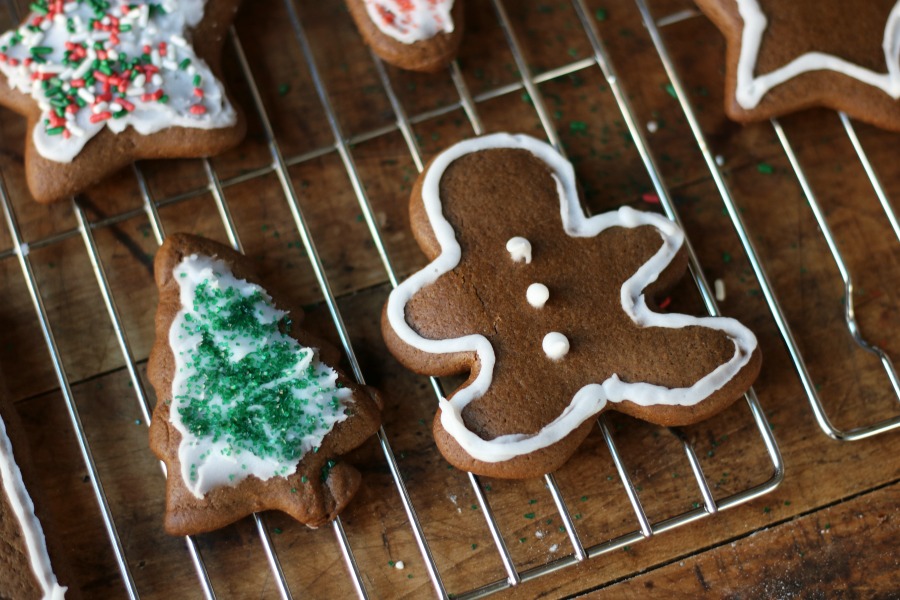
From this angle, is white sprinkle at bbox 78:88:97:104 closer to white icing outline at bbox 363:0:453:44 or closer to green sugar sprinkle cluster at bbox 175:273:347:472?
green sugar sprinkle cluster at bbox 175:273:347:472

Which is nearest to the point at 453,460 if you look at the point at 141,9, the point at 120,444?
the point at 120,444

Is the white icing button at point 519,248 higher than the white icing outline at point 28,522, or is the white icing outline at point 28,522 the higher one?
the white icing button at point 519,248

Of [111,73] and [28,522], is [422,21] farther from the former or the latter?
[28,522]

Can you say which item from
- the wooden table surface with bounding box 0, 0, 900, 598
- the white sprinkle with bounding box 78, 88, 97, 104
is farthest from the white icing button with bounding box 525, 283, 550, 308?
the white sprinkle with bounding box 78, 88, 97, 104

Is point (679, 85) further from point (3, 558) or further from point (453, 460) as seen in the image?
point (3, 558)

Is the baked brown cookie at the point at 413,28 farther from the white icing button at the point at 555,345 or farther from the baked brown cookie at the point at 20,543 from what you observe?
the baked brown cookie at the point at 20,543

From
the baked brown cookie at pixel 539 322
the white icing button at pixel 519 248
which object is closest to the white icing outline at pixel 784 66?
the baked brown cookie at pixel 539 322
